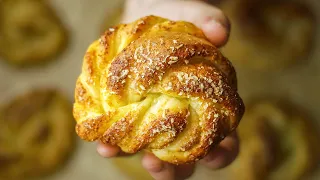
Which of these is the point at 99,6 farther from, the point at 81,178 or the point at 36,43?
the point at 81,178

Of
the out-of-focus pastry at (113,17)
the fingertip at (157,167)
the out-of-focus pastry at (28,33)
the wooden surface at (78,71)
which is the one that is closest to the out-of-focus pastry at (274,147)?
the wooden surface at (78,71)

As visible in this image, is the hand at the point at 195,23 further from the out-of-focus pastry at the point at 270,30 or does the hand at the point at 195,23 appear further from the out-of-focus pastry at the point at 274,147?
the out-of-focus pastry at the point at 270,30

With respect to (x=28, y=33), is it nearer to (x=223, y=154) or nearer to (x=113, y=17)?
(x=113, y=17)

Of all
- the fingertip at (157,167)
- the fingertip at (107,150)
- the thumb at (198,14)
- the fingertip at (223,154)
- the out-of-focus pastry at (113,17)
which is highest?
the thumb at (198,14)

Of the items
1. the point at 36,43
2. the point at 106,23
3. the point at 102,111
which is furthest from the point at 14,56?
the point at 102,111

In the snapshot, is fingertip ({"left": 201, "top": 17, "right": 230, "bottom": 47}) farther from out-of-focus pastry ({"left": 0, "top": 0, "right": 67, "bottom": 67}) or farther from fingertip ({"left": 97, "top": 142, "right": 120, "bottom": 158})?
out-of-focus pastry ({"left": 0, "top": 0, "right": 67, "bottom": 67})

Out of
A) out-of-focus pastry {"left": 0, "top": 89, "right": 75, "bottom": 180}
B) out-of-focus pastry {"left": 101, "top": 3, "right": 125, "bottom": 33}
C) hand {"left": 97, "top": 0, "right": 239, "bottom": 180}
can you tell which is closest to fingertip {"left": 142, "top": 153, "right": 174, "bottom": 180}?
hand {"left": 97, "top": 0, "right": 239, "bottom": 180}

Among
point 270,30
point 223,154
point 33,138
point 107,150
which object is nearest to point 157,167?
point 107,150
